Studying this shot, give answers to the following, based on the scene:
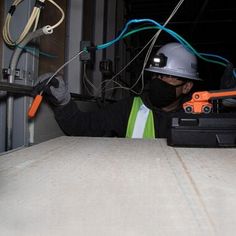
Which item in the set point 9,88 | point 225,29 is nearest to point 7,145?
point 9,88

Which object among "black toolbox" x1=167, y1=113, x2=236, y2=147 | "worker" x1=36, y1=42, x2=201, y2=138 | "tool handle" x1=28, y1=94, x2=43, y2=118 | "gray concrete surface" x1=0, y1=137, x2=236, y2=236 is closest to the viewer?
"gray concrete surface" x1=0, y1=137, x2=236, y2=236

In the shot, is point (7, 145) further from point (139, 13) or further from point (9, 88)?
point (139, 13)

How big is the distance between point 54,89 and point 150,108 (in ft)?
1.83

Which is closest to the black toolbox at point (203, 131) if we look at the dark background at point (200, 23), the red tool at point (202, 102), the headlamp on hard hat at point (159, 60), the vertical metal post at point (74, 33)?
the red tool at point (202, 102)

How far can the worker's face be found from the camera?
150 cm

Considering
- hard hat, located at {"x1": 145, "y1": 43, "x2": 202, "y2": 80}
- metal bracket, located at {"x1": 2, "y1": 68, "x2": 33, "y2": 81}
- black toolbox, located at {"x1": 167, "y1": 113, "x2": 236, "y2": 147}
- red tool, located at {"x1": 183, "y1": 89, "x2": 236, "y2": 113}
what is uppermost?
hard hat, located at {"x1": 145, "y1": 43, "x2": 202, "y2": 80}

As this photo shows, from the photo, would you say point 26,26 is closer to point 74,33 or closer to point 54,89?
point 54,89

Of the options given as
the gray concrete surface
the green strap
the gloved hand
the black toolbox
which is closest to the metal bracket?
the gloved hand

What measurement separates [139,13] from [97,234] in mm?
3363

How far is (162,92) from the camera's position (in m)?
1.51

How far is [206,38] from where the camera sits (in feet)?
12.7

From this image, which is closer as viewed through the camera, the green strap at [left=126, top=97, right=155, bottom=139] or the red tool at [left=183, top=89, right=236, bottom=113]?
the red tool at [left=183, top=89, right=236, bottom=113]

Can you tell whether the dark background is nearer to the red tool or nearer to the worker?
the worker

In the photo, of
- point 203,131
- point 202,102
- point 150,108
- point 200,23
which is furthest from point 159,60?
point 200,23
